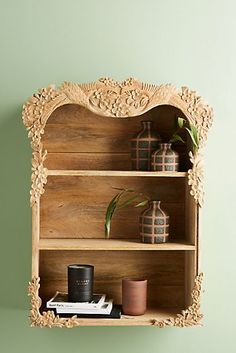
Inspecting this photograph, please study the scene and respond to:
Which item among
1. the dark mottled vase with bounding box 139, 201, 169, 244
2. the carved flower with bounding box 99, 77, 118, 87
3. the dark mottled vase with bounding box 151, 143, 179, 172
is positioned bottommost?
the dark mottled vase with bounding box 139, 201, 169, 244

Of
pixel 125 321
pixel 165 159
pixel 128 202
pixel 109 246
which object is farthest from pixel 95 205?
pixel 125 321

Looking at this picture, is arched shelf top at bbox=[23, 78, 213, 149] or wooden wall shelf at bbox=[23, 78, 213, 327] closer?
arched shelf top at bbox=[23, 78, 213, 149]

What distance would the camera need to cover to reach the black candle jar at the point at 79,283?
233 centimetres

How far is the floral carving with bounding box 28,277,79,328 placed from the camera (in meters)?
2.29

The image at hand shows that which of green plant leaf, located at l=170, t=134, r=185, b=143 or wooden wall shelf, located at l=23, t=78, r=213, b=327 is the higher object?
green plant leaf, located at l=170, t=134, r=185, b=143

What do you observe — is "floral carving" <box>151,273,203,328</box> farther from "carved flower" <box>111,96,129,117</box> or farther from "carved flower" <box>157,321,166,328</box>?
"carved flower" <box>111,96,129,117</box>

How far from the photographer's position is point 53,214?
251 cm

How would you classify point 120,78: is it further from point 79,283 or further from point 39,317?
point 39,317

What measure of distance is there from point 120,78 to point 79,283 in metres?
0.78

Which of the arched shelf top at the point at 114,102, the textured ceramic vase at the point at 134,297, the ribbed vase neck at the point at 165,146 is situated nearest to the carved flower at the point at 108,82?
the arched shelf top at the point at 114,102

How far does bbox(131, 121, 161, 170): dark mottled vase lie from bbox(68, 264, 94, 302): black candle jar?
42 cm
